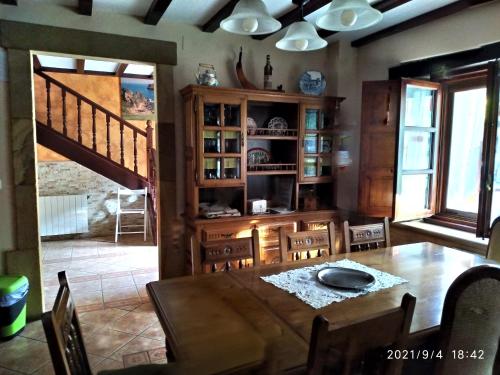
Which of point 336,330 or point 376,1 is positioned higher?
point 376,1

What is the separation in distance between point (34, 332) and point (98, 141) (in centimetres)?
358

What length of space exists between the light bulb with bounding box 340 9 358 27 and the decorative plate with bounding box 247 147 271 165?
1.82 metres

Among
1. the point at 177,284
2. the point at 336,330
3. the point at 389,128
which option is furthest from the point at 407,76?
the point at 336,330

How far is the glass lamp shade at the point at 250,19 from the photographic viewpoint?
1.58 meters

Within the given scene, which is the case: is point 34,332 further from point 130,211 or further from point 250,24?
point 130,211

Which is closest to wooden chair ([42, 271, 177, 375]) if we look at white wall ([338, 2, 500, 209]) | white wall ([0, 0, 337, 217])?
white wall ([0, 0, 337, 217])

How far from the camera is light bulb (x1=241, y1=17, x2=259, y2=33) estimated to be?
1.68 meters

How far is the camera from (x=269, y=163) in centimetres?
346

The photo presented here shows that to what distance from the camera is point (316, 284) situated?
5.52 ft

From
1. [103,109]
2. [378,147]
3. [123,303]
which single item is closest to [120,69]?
[103,109]

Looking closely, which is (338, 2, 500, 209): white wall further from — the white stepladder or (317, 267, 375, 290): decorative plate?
the white stepladder

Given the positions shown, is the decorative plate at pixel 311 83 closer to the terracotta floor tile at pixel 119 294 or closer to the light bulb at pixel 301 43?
the light bulb at pixel 301 43

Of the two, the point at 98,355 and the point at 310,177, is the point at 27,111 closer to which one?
the point at 98,355

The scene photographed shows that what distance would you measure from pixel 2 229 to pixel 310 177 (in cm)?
263
